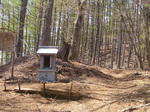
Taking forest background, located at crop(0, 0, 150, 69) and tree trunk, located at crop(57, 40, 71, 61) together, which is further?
forest background, located at crop(0, 0, 150, 69)

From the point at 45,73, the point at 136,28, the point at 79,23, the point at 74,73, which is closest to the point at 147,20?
the point at 136,28

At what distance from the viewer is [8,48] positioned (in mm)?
7098

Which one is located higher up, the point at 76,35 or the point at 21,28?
the point at 21,28

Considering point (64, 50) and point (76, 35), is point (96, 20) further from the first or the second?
point (64, 50)

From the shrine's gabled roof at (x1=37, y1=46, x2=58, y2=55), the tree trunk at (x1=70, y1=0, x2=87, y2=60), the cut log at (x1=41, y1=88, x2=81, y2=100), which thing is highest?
the tree trunk at (x1=70, y1=0, x2=87, y2=60)

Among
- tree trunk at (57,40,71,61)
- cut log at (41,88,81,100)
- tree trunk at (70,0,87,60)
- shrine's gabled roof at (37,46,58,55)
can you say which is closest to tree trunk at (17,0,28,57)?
tree trunk at (57,40,71,61)

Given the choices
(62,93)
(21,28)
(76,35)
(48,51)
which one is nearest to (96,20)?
(76,35)

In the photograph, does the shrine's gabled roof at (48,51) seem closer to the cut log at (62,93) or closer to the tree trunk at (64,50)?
the cut log at (62,93)

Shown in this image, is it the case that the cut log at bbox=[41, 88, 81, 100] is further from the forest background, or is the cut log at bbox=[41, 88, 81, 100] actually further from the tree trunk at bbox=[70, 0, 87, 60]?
the tree trunk at bbox=[70, 0, 87, 60]

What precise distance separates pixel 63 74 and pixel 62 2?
9.13 meters

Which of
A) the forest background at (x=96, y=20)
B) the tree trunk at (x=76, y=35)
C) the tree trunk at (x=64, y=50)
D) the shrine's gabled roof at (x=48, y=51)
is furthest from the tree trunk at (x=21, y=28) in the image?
the shrine's gabled roof at (x=48, y=51)

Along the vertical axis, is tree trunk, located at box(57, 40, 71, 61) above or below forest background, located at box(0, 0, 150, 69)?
below

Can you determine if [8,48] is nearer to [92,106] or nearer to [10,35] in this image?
[10,35]

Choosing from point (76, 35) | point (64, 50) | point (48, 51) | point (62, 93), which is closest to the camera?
point (62, 93)
